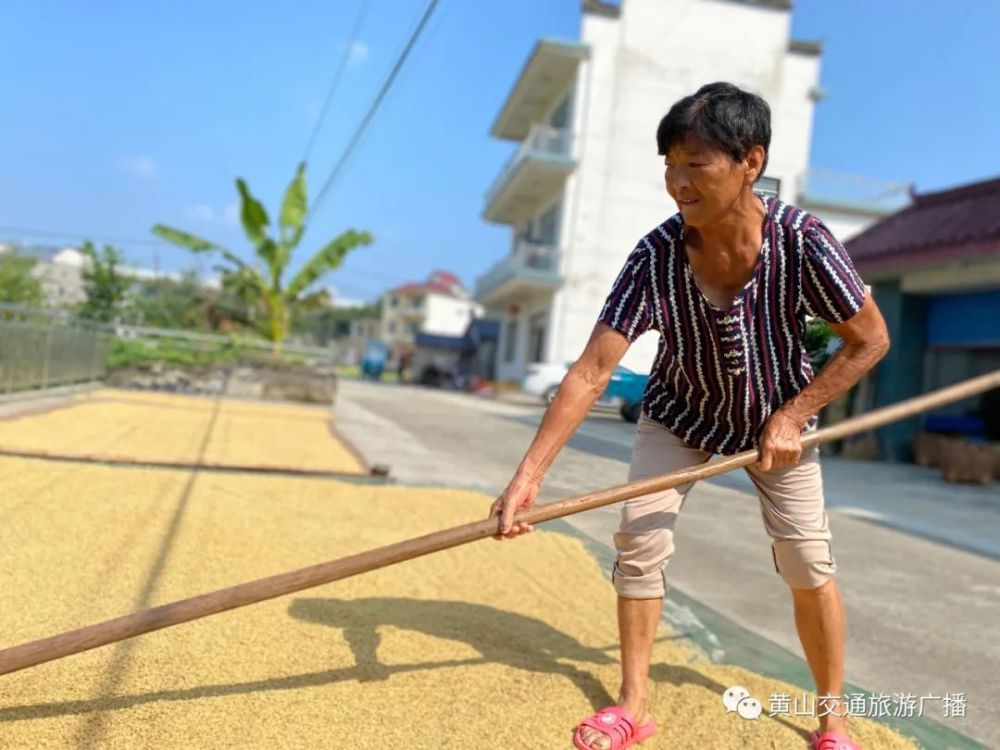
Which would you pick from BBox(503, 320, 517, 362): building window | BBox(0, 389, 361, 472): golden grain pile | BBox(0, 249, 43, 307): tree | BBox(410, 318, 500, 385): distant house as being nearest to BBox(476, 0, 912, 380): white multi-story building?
BBox(503, 320, 517, 362): building window

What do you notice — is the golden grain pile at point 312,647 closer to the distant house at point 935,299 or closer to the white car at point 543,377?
the distant house at point 935,299

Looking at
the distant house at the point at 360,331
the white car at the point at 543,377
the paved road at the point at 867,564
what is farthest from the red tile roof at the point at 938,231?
the distant house at the point at 360,331

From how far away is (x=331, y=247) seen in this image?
43.4 ft

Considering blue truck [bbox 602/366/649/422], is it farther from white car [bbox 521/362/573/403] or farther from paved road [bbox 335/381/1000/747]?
white car [bbox 521/362/573/403]

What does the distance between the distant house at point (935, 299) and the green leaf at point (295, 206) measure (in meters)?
8.48

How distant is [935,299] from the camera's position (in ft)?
32.0

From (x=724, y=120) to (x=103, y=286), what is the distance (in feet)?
58.0

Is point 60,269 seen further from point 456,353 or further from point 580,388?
point 580,388

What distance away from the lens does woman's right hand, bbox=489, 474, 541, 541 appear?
1725 millimetres

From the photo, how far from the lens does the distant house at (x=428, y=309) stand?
62125 millimetres

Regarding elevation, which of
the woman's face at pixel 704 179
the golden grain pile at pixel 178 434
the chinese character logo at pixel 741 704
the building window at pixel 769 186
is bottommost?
the golden grain pile at pixel 178 434

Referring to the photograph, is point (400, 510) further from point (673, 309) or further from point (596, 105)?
point (596, 105)

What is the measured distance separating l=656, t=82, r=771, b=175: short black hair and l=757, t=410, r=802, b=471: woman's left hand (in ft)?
1.98

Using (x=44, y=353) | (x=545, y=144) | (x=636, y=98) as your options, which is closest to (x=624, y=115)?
(x=636, y=98)
